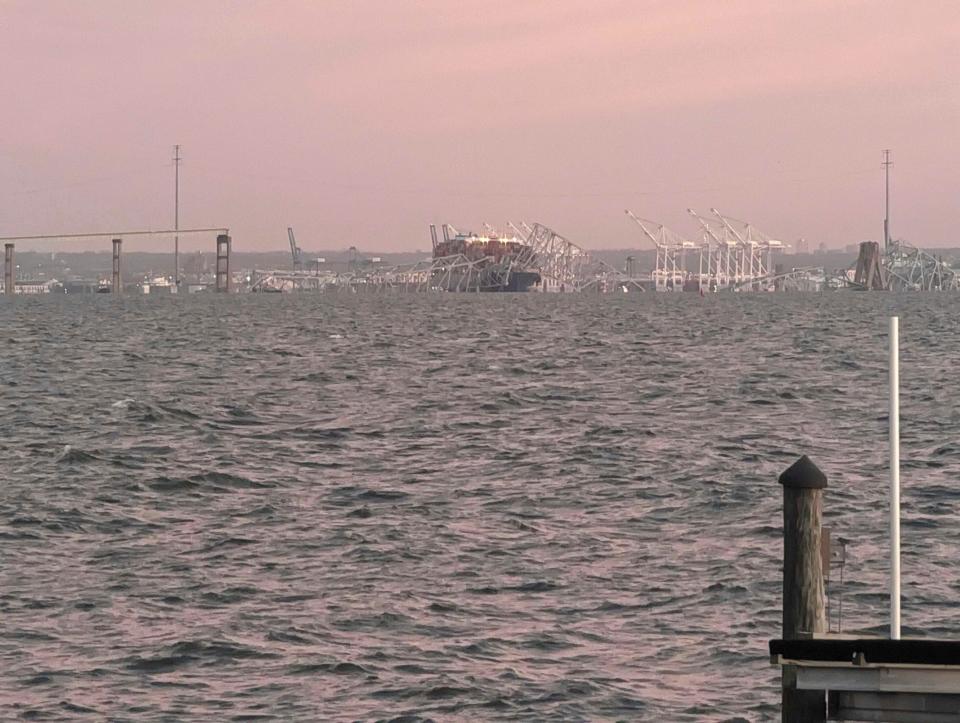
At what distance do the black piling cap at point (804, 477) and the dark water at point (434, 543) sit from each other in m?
2.89

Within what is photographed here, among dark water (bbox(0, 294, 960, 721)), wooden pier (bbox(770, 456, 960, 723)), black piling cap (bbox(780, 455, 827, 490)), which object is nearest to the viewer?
wooden pier (bbox(770, 456, 960, 723))

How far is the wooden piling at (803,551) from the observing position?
794cm

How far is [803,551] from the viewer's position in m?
8.01

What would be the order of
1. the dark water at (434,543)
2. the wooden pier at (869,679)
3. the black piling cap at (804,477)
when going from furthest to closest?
the dark water at (434,543), the black piling cap at (804,477), the wooden pier at (869,679)

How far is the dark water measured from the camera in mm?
11023

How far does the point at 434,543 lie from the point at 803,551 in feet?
27.3

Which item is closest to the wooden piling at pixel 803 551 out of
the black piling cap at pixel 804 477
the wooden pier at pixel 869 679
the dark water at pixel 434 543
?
the black piling cap at pixel 804 477

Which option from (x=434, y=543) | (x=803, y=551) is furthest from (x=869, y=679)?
(x=434, y=543)

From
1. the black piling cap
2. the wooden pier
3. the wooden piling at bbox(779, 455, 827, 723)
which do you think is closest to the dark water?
the wooden piling at bbox(779, 455, 827, 723)

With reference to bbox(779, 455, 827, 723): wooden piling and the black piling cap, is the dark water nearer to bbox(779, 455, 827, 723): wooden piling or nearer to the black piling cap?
bbox(779, 455, 827, 723): wooden piling

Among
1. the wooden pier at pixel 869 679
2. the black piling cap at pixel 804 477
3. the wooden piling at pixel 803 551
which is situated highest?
the black piling cap at pixel 804 477

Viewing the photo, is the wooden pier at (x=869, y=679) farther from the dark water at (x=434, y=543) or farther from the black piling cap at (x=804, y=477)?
the dark water at (x=434, y=543)

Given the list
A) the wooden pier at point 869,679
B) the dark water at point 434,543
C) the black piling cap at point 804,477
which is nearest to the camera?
the wooden pier at point 869,679

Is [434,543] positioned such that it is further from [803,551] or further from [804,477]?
[804,477]
